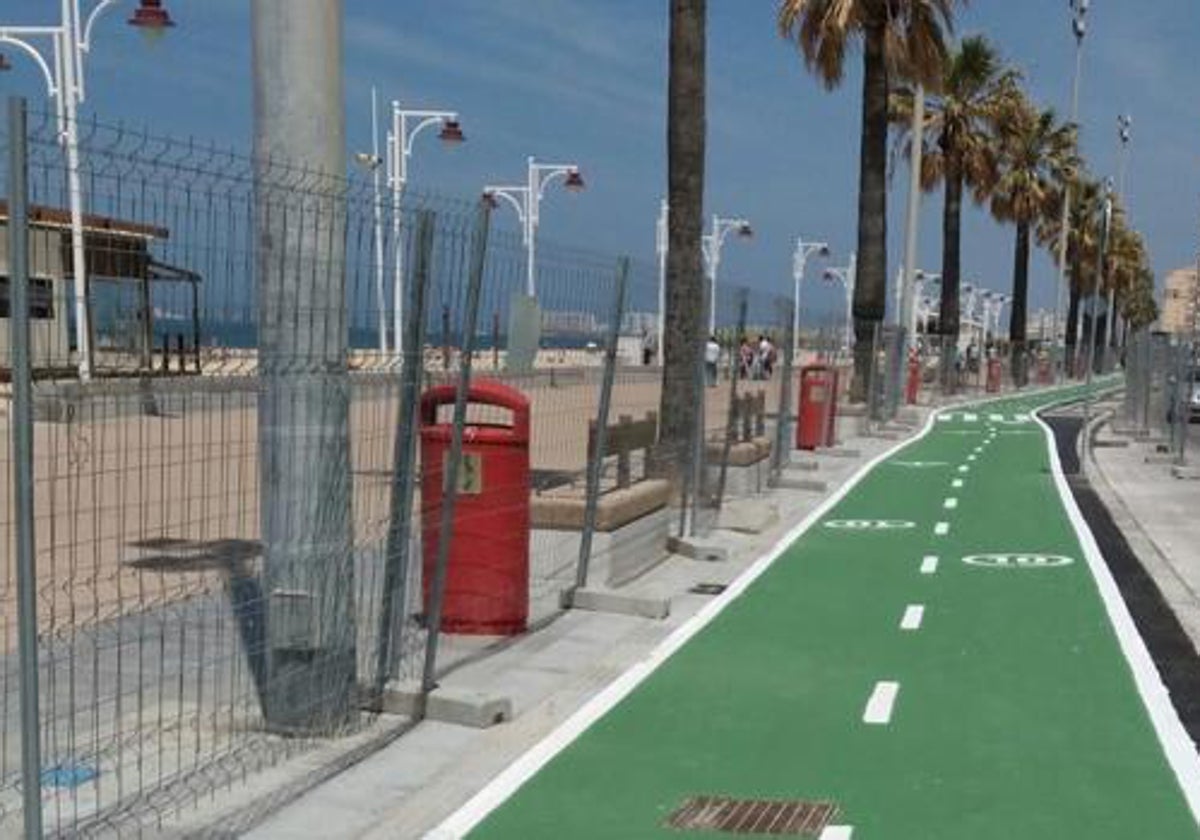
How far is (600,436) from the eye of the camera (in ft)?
35.7

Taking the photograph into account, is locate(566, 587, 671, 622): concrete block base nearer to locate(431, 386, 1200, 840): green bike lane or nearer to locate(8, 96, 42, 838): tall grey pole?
locate(431, 386, 1200, 840): green bike lane

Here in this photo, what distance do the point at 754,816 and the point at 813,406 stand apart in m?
20.0

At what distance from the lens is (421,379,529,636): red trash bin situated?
9.32 metres

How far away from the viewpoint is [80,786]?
6207mm

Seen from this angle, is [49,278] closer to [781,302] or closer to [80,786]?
[80,786]

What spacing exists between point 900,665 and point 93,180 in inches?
241

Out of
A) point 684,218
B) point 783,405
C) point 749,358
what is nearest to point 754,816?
point 684,218

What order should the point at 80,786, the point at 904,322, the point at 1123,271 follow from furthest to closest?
1. the point at 1123,271
2. the point at 904,322
3. the point at 80,786

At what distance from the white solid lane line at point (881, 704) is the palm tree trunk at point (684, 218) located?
21.6 feet

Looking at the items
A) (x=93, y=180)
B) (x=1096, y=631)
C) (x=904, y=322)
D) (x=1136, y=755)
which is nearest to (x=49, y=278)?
(x=93, y=180)

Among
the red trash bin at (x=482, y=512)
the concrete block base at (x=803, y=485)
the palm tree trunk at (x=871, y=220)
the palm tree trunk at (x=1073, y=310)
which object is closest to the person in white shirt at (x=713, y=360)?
the concrete block base at (x=803, y=485)

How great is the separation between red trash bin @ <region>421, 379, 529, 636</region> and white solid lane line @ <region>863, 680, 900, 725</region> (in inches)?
96.0

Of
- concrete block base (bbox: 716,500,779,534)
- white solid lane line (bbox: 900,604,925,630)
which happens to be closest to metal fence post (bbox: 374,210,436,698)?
white solid lane line (bbox: 900,604,925,630)

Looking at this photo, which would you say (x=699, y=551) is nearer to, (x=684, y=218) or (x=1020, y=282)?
(x=684, y=218)
